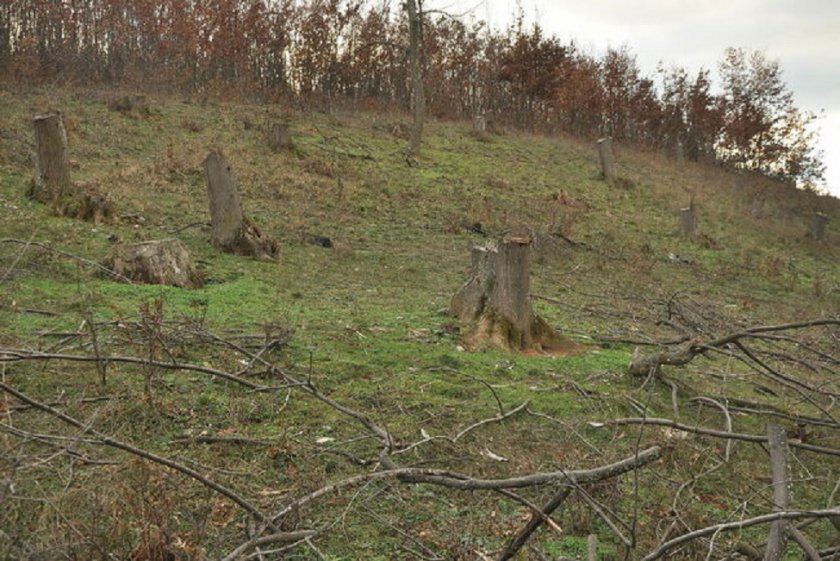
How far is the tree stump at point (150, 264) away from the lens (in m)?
8.04

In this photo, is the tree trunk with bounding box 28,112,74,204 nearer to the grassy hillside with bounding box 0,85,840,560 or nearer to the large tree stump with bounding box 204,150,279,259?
the grassy hillside with bounding box 0,85,840,560

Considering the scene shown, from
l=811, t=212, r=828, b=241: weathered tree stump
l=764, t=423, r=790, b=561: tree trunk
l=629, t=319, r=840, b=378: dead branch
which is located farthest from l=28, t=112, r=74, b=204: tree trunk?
l=811, t=212, r=828, b=241: weathered tree stump

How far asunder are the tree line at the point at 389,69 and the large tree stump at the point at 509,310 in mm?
14641

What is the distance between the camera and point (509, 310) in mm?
7258

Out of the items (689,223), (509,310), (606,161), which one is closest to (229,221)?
(509,310)

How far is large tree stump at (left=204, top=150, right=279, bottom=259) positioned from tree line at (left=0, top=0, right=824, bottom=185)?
1168 centimetres

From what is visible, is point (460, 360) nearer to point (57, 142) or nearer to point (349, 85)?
point (57, 142)

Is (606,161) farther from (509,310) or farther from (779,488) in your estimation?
(779,488)

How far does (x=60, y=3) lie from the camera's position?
24438mm

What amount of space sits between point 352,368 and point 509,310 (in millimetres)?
1998

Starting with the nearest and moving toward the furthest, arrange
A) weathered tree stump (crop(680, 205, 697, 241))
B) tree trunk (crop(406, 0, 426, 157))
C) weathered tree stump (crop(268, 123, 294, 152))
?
weathered tree stump (crop(268, 123, 294, 152))
weathered tree stump (crop(680, 205, 697, 241))
tree trunk (crop(406, 0, 426, 157))

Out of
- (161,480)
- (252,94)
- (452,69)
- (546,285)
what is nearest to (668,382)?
(161,480)

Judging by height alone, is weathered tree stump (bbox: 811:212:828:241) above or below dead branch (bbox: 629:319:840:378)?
below

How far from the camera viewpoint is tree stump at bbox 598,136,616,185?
22.2m
